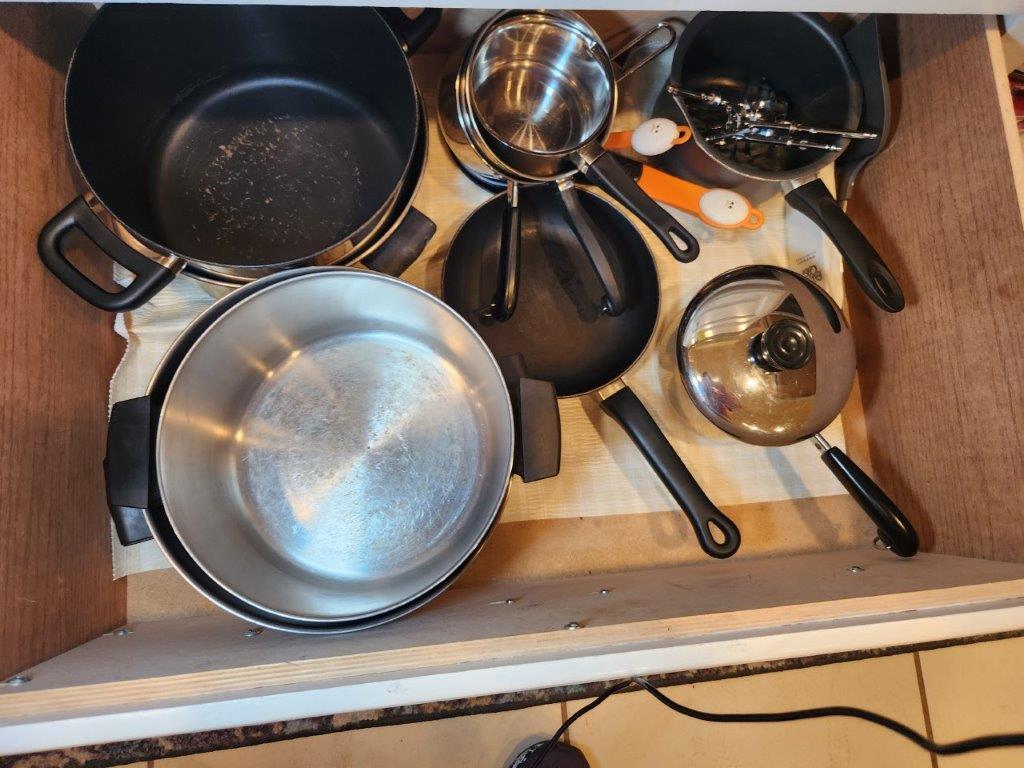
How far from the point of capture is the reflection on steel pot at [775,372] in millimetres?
579

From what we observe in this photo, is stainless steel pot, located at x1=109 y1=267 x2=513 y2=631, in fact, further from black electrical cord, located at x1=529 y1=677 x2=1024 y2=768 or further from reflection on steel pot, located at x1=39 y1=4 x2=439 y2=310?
black electrical cord, located at x1=529 y1=677 x2=1024 y2=768

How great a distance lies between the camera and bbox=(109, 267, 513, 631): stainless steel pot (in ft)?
1.77

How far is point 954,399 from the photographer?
1.91ft

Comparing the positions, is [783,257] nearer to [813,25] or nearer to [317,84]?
[813,25]

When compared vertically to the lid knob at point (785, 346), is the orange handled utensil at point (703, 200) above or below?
above

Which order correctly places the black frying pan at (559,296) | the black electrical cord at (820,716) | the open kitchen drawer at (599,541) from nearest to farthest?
the open kitchen drawer at (599,541) → the black frying pan at (559,296) → the black electrical cord at (820,716)

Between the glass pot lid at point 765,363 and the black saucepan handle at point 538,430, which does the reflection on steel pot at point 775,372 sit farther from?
the black saucepan handle at point 538,430

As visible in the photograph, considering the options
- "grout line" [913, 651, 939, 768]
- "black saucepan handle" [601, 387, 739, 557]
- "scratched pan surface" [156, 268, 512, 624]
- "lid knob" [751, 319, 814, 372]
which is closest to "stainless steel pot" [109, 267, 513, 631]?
"scratched pan surface" [156, 268, 512, 624]

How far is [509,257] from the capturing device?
58cm

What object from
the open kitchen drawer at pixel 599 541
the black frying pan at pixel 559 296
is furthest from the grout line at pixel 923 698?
the black frying pan at pixel 559 296

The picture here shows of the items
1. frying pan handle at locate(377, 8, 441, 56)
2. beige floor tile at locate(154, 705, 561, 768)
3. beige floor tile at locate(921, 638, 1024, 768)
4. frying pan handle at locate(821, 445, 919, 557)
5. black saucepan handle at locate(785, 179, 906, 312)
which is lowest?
beige floor tile at locate(921, 638, 1024, 768)

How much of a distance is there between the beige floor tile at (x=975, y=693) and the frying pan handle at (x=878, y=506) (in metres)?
0.33

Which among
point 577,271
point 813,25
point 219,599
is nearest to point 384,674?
point 219,599

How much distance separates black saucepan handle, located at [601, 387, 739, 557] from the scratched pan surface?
119 millimetres
